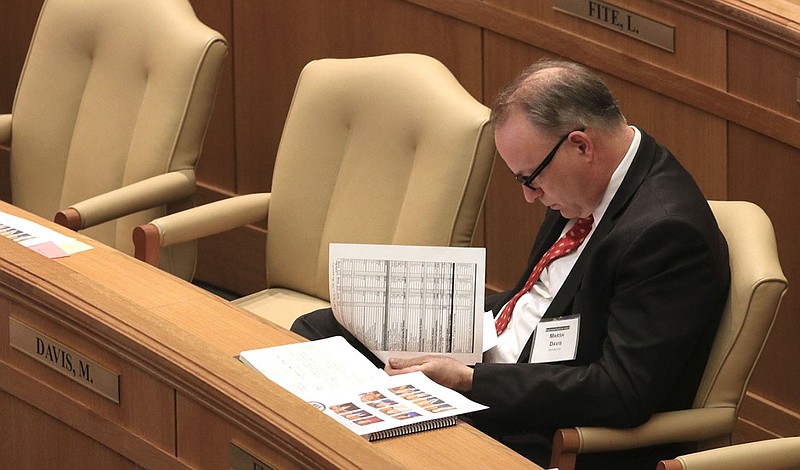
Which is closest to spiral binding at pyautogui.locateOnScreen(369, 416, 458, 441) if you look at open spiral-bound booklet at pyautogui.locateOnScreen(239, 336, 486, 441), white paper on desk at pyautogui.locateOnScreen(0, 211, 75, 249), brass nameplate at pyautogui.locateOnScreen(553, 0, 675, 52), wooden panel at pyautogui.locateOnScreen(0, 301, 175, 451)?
open spiral-bound booklet at pyautogui.locateOnScreen(239, 336, 486, 441)

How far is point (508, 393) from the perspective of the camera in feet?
7.84

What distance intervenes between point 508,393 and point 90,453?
2.40 ft

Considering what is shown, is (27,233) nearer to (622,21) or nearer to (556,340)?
(556,340)

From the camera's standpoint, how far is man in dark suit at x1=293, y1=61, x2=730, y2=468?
7.51ft

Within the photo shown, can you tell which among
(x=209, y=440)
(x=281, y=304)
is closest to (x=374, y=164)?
(x=281, y=304)

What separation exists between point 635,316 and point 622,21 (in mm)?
1276

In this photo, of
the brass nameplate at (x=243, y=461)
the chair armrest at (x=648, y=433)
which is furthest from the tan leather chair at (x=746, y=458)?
the brass nameplate at (x=243, y=461)

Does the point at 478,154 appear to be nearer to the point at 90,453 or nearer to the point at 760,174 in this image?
the point at 760,174

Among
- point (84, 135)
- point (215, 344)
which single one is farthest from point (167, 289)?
point (84, 135)

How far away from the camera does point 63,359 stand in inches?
81.2

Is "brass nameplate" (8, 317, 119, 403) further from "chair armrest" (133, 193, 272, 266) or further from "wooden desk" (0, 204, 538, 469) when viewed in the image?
"chair armrest" (133, 193, 272, 266)

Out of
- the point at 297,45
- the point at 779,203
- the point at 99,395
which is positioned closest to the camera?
the point at 99,395

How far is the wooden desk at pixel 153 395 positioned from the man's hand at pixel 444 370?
0.97 ft

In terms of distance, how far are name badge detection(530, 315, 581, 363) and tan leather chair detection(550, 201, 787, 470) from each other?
15 centimetres
